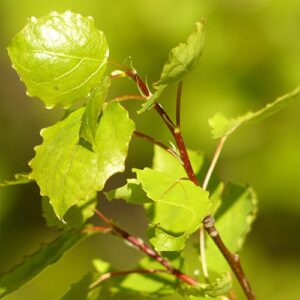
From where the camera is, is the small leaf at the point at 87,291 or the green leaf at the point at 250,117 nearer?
the green leaf at the point at 250,117

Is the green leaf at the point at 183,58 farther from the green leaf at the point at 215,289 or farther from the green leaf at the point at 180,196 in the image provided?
the green leaf at the point at 215,289

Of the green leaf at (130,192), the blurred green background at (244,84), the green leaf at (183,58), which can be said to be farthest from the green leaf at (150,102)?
the blurred green background at (244,84)

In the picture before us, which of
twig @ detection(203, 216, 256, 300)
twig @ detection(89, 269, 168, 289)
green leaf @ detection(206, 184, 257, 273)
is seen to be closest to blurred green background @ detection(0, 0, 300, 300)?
green leaf @ detection(206, 184, 257, 273)

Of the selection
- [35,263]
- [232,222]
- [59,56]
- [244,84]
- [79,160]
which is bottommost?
[244,84]

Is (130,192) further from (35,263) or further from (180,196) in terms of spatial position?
(35,263)

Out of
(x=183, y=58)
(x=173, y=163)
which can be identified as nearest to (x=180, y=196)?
(x=183, y=58)

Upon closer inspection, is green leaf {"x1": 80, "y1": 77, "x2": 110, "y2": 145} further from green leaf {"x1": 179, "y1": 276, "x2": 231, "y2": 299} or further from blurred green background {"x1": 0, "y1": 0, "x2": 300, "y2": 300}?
blurred green background {"x1": 0, "y1": 0, "x2": 300, "y2": 300}
